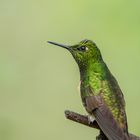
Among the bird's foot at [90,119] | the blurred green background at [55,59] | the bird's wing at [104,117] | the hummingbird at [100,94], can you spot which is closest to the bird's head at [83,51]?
the hummingbird at [100,94]

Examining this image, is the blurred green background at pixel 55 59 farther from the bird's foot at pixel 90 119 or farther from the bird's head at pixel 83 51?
the bird's foot at pixel 90 119

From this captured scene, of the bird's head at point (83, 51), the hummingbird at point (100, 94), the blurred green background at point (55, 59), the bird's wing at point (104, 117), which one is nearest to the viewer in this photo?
the bird's wing at point (104, 117)

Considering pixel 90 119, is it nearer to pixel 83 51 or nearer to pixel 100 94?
pixel 100 94

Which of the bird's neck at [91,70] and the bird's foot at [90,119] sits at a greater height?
the bird's neck at [91,70]

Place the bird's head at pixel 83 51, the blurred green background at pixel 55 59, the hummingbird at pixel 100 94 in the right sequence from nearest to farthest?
the hummingbird at pixel 100 94, the bird's head at pixel 83 51, the blurred green background at pixel 55 59

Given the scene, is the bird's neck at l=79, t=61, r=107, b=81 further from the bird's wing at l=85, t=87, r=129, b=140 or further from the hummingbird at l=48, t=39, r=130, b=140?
the bird's wing at l=85, t=87, r=129, b=140

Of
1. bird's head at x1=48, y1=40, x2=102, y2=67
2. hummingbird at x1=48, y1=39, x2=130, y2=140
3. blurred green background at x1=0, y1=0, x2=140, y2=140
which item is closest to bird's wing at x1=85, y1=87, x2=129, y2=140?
hummingbird at x1=48, y1=39, x2=130, y2=140
